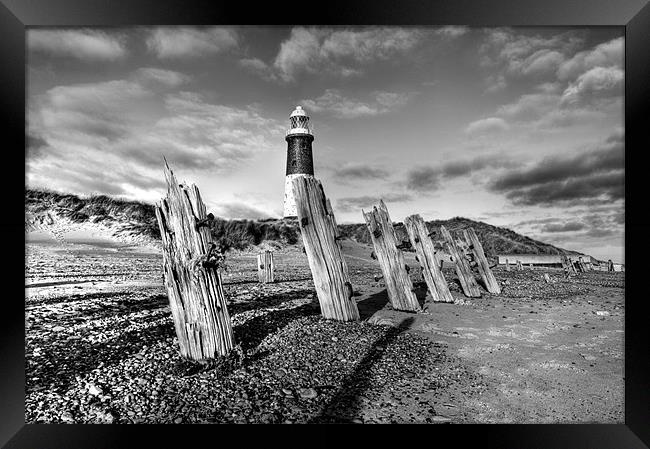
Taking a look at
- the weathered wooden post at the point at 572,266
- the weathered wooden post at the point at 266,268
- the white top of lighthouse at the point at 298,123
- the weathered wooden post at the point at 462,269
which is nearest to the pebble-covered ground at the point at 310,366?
the weathered wooden post at the point at 462,269

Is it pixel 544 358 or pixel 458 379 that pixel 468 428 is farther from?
pixel 544 358

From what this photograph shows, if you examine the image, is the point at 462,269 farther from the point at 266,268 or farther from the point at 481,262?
the point at 266,268

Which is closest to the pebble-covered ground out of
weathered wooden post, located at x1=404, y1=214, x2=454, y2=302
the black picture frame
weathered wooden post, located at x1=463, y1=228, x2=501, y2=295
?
the black picture frame

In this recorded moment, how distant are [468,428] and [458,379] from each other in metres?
0.48

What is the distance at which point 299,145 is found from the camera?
22.7 metres

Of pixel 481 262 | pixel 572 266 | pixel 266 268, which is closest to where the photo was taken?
pixel 481 262

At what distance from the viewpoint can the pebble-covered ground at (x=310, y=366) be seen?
10.1 ft

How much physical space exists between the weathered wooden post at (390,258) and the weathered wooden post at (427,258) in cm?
100

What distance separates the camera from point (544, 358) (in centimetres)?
434

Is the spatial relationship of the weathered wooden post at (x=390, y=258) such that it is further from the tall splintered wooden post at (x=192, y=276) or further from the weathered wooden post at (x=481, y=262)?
the tall splintered wooden post at (x=192, y=276)
